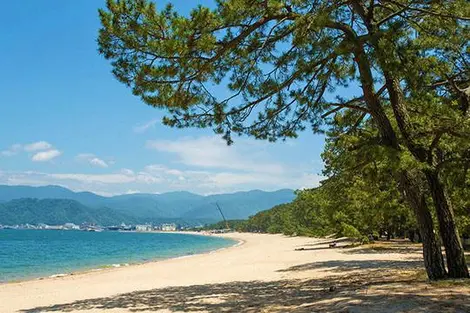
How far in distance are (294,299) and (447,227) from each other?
3809 mm

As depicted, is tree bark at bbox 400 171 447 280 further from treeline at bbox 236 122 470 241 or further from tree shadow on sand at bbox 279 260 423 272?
tree shadow on sand at bbox 279 260 423 272

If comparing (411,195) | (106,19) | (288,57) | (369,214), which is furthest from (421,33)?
(369,214)

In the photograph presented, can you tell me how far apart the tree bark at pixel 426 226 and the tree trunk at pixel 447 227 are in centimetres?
21

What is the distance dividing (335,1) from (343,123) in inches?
164

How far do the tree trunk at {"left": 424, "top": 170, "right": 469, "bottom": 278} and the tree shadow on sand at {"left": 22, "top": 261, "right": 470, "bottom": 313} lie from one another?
1004 millimetres

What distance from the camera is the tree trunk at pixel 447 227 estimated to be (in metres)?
9.35

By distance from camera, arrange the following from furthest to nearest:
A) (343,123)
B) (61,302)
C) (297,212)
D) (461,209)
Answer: (297,212) → (461,209) → (61,302) → (343,123)

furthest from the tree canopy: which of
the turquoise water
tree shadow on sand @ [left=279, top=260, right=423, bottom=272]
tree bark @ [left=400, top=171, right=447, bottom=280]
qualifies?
the turquoise water

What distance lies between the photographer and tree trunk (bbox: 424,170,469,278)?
9352 millimetres

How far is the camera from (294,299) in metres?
9.68

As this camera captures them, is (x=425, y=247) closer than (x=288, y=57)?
No

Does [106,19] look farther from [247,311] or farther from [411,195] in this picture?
[411,195]

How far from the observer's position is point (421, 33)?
8555 millimetres

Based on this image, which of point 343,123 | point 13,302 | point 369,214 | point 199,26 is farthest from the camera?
point 369,214
